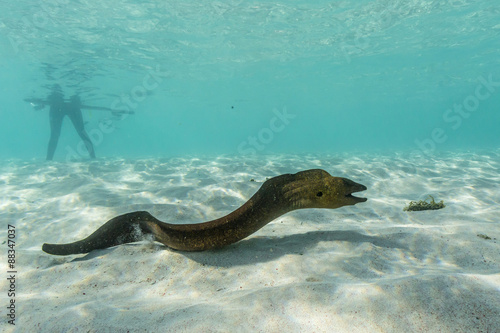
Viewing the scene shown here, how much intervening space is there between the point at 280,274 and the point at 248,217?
869 millimetres

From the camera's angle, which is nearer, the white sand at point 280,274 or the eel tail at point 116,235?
the white sand at point 280,274

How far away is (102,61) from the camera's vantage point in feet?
82.2

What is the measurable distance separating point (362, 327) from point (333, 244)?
1920mm

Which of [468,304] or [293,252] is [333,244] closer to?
[293,252]

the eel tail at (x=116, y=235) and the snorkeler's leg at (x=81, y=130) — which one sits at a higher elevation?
the snorkeler's leg at (x=81, y=130)

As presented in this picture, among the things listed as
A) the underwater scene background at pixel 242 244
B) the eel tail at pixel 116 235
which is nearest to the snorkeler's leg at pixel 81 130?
the underwater scene background at pixel 242 244

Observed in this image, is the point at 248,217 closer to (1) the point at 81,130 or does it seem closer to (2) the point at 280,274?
(2) the point at 280,274

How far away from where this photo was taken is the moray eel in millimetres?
3338

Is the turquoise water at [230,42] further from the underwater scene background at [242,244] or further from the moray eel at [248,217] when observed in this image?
the moray eel at [248,217]

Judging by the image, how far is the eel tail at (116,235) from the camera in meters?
3.57

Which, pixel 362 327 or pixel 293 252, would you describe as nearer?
pixel 362 327

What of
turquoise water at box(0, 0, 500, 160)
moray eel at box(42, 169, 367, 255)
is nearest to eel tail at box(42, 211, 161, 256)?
moray eel at box(42, 169, 367, 255)

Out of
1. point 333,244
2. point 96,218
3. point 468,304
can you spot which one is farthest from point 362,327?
point 96,218

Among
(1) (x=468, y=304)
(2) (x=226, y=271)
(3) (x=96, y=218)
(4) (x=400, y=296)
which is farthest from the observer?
(3) (x=96, y=218)
